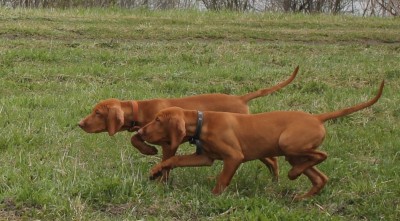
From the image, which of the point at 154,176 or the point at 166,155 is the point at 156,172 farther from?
the point at 166,155

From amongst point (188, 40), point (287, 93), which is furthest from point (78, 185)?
point (188, 40)

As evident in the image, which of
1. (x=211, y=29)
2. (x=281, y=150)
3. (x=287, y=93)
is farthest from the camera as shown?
(x=211, y=29)

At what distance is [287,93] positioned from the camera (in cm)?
938

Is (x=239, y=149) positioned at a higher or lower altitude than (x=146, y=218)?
higher

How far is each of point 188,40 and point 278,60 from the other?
304 centimetres

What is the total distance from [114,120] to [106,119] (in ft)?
0.32

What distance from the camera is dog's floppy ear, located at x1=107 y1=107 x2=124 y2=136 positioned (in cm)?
581

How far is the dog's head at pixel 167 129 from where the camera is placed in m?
5.31

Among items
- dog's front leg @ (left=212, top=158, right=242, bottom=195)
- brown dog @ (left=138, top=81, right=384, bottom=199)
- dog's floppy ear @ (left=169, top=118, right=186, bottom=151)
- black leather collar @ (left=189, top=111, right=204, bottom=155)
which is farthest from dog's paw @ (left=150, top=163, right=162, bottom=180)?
dog's front leg @ (left=212, top=158, right=242, bottom=195)

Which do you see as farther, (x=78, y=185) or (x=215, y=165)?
(x=215, y=165)

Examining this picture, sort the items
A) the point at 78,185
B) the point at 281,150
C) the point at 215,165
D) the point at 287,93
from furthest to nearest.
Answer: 1. the point at 287,93
2. the point at 215,165
3. the point at 281,150
4. the point at 78,185

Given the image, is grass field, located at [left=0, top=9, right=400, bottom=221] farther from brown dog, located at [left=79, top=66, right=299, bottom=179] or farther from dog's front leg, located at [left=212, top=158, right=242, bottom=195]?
brown dog, located at [left=79, top=66, right=299, bottom=179]

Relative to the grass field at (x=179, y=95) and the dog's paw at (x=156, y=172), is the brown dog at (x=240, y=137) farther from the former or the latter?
the grass field at (x=179, y=95)

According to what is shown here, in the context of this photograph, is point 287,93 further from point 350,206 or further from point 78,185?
point 78,185
